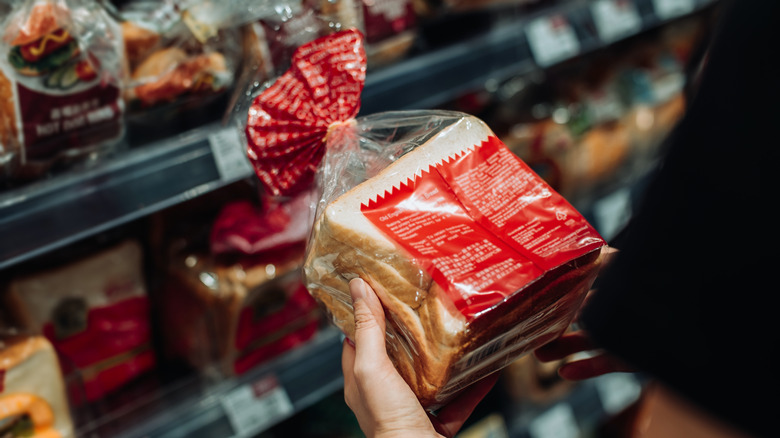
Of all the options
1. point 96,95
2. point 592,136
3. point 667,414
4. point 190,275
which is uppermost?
point 96,95

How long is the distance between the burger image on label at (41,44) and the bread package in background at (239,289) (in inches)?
15.1

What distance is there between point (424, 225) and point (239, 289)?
1.74 feet

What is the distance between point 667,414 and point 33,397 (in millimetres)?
816

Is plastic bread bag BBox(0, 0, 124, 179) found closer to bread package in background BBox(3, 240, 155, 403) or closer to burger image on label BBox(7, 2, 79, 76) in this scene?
burger image on label BBox(7, 2, 79, 76)

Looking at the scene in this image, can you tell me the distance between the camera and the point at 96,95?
2.75ft

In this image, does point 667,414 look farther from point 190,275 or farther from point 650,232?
point 190,275

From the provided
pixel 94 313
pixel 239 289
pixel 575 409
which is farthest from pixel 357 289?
pixel 575 409

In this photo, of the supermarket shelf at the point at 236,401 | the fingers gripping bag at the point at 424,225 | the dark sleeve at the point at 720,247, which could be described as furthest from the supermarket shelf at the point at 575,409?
the dark sleeve at the point at 720,247

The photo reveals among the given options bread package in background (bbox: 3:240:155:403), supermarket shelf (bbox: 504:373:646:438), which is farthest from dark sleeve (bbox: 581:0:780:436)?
supermarket shelf (bbox: 504:373:646:438)

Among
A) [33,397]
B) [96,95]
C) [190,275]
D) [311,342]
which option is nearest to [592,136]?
[311,342]

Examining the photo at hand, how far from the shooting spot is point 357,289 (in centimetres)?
61

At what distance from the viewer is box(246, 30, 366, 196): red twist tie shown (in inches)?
28.5

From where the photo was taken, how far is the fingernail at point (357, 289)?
61 cm

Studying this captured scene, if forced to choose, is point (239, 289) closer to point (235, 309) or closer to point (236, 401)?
point (235, 309)
